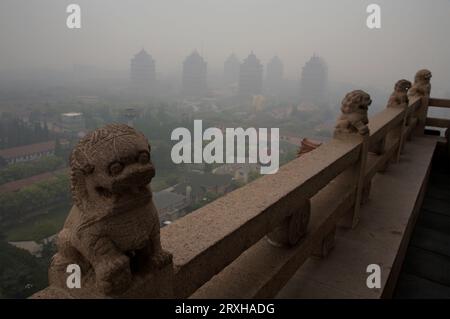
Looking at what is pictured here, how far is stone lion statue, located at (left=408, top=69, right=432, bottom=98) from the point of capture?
253 inches

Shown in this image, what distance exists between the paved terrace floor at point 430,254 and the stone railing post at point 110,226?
272cm

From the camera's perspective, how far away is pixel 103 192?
1191 millimetres

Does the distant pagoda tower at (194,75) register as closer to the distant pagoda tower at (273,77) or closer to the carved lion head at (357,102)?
the distant pagoda tower at (273,77)

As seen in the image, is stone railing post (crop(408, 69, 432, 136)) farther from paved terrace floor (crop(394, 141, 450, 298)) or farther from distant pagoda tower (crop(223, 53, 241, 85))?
distant pagoda tower (crop(223, 53, 241, 85))

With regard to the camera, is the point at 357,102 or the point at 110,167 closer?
the point at 110,167

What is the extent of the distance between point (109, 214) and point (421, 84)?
665cm

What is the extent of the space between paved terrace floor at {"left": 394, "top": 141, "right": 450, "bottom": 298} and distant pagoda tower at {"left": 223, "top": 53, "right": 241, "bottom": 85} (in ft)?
35.8

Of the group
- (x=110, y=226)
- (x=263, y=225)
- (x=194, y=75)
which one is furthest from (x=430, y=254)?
(x=194, y=75)

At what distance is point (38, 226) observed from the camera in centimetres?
577

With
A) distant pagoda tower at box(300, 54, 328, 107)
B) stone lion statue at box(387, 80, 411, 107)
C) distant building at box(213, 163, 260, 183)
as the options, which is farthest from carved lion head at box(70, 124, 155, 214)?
distant pagoda tower at box(300, 54, 328, 107)

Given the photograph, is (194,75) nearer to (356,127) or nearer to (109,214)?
(356,127)

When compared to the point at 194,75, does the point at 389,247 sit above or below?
below

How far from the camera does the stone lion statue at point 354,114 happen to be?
3.23 m
